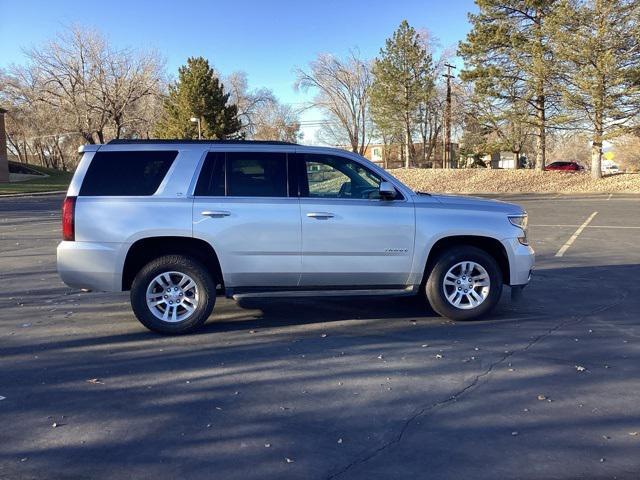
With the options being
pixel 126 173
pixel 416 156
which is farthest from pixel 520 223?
pixel 416 156

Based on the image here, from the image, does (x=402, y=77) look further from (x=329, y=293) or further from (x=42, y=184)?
(x=329, y=293)

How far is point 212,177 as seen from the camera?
6.11 metres

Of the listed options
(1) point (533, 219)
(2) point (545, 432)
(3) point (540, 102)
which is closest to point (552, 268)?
(2) point (545, 432)

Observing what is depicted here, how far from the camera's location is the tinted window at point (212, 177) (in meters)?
6.06

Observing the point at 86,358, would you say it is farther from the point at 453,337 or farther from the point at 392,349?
the point at 453,337

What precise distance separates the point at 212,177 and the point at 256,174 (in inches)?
18.3

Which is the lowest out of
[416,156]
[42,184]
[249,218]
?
[249,218]

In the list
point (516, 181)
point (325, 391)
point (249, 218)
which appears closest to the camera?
point (325, 391)

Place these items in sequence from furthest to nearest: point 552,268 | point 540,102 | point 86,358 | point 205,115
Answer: point 205,115
point 540,102
point 552,268
point 86,358

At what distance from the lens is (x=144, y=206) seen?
5934 mm

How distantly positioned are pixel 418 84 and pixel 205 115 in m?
19.6

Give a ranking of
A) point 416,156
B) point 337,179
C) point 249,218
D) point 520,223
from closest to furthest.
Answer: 1. point 249,218
2. point 337,179
3. point 520,223
4. point 416,156

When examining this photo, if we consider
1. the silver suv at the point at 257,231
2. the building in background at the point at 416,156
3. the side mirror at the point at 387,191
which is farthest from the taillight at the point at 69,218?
the building in background at the point at 416,156

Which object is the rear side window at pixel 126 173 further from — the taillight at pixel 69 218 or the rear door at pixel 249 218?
the rear door at pixel 249 218
